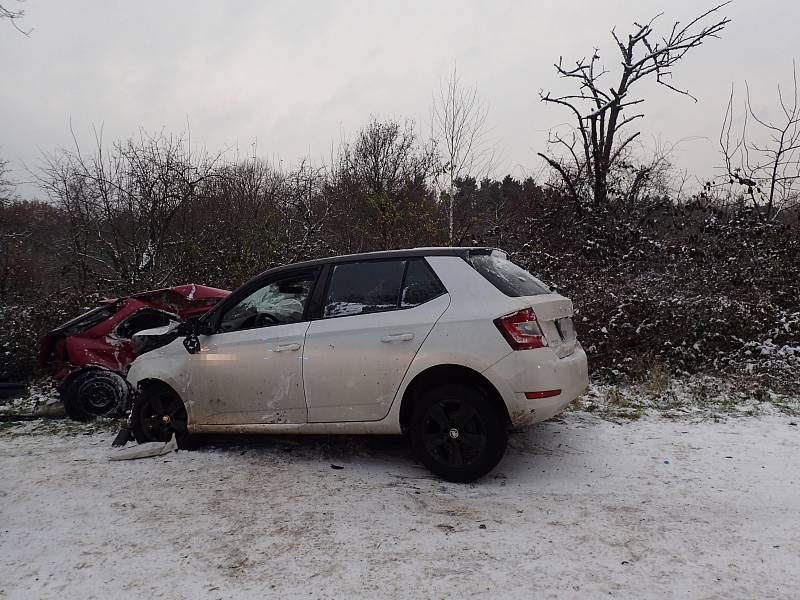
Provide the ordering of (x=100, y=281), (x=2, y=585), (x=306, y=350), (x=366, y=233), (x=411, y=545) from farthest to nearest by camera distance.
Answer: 1. (x=366, y=233)
2. (x=100, y=281)
3. (x=306, y=350)
4. (x=411, y=545)
5. (x=2, y=585)

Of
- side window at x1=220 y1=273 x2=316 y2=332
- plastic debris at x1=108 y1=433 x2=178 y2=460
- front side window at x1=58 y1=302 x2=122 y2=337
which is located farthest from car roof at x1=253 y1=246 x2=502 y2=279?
front side window at x1=58 y1=302 x2=122 y2=337

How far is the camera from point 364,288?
13.8 feet

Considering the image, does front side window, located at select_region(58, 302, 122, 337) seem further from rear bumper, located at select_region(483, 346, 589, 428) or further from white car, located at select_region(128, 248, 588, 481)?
rear bumper, located at select_region(483, 346, 589, 428)

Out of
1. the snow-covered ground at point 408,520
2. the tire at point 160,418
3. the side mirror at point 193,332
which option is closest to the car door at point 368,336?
the snow-covered ground at point 408,520

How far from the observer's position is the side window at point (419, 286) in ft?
13.0

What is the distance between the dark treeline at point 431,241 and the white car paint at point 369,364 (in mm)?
3946

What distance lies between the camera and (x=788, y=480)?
3727 millimetres

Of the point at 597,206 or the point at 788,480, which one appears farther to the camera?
the point at 597,206

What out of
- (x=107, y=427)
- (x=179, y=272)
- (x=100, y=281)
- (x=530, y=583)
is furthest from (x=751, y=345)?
(x=100, y=281)

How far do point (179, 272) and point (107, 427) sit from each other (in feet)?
18.8

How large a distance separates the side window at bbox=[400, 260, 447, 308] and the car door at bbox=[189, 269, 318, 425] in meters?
0.86

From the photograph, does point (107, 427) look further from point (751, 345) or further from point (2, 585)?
point (751, 345)

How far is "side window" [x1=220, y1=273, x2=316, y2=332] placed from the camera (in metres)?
4.41

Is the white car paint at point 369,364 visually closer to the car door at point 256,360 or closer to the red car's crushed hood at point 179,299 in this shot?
the car door at point 256,360
